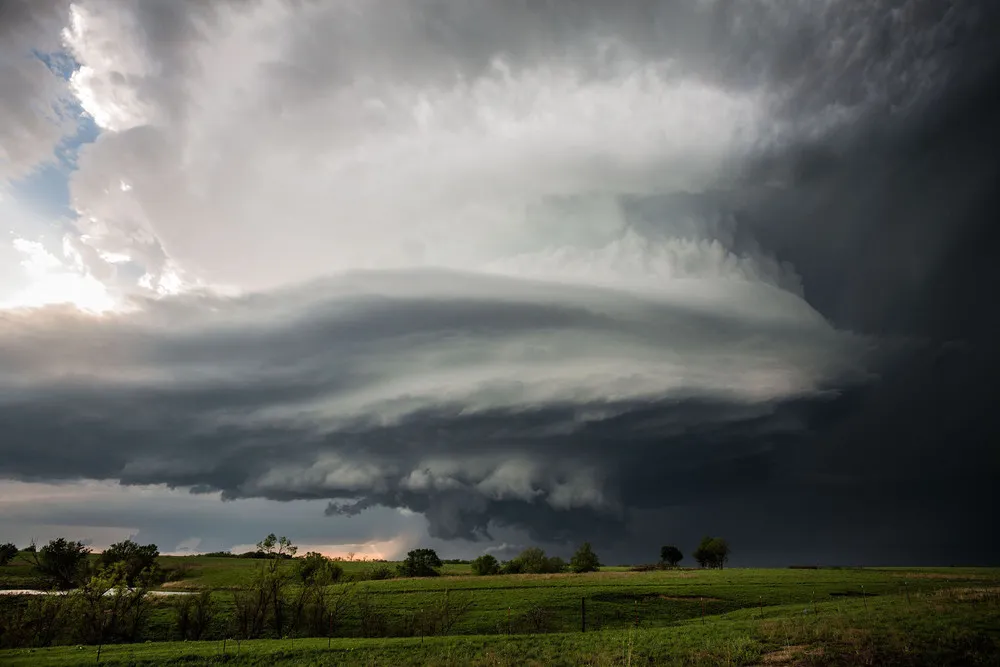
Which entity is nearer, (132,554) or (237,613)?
(237,613)

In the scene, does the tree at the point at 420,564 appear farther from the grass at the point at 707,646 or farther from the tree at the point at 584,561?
the grass at the point at 707,646

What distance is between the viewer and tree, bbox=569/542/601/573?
169750 millimetres

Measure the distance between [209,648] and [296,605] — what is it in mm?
18066

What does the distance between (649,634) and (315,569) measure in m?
44.1

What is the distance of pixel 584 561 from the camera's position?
171875mm

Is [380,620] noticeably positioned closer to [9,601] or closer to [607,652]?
[607,652]

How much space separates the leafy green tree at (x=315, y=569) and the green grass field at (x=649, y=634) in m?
7.17

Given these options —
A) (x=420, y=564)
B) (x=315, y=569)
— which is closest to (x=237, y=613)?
(x=315, y=569)

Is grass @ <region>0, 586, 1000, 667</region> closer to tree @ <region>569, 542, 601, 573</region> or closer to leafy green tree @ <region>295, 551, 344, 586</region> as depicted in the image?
leafy green tree @ <region>295, 551, 344, 586</region>

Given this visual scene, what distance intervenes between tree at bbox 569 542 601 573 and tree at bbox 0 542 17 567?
511 ft

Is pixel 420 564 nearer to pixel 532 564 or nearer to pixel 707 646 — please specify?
pixel 532 564

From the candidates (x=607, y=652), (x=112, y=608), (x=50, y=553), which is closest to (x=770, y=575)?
(x=607, y=652)

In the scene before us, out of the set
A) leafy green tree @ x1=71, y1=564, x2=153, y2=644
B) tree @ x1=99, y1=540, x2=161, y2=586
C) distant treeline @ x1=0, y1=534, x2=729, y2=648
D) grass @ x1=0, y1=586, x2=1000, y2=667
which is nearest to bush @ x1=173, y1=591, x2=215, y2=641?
distant treeline @ x1=0, y1=534, x2=729, y2=648

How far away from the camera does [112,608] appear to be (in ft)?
235
